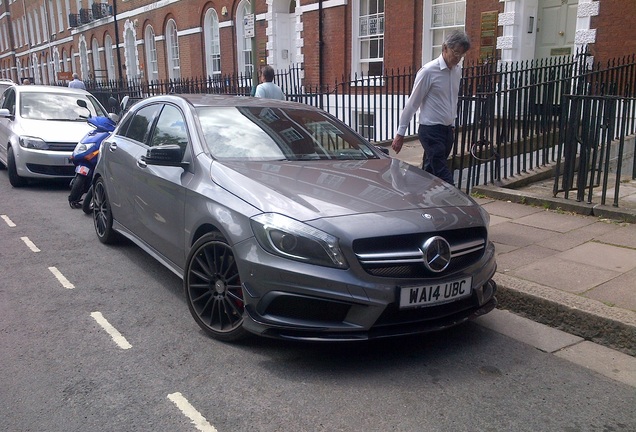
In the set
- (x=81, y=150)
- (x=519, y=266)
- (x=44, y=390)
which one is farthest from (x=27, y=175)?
(x=519, y=266)

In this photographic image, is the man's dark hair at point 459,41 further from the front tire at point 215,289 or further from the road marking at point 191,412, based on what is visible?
the road marking at point 191,412

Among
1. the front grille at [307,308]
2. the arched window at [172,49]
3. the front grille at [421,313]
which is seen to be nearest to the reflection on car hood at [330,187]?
the front grille at [307,308]

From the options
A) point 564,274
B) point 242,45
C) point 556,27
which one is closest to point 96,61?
point 242,45

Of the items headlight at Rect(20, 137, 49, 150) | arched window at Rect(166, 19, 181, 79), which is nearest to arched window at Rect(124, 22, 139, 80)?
arched window at Rect(166, 19, 181, 79)

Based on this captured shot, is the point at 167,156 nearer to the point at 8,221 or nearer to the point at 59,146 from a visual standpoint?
the point at 8,221

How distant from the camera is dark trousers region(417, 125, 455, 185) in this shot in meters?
5.73

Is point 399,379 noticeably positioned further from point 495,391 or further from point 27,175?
point 27,175

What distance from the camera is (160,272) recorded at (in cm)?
547

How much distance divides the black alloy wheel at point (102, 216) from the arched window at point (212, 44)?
18085mm

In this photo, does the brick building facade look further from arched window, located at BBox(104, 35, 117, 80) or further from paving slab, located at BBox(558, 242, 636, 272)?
paving slab, located at BBox(558, 242, 636, 272)

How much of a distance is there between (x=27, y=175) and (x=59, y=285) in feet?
17.7

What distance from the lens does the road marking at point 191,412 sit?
296 centimetres

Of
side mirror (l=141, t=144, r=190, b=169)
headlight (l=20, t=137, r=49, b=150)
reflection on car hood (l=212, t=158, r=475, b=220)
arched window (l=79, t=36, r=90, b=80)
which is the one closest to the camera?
reflection on car hood (l=212, t=158, r=475, b=220)

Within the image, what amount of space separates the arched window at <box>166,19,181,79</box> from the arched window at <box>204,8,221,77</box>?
3.16 metres
